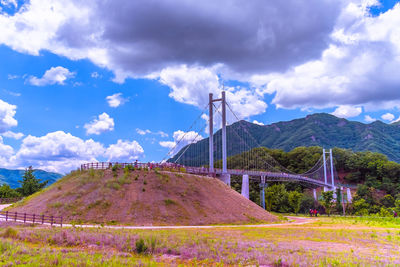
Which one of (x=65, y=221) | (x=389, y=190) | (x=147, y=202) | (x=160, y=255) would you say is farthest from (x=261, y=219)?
(x=389, y=190)

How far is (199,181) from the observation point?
4766 centimetres

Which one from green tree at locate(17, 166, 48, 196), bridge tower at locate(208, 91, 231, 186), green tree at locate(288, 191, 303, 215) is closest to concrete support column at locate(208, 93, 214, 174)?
bridge tower at locate(208, 91, 231, 186)

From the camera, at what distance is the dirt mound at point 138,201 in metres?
34.6

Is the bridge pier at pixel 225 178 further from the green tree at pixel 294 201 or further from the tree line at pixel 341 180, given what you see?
the green tree at pixel 294 201

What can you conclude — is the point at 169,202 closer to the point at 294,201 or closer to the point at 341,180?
the point at 294,201

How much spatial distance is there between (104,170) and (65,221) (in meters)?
11.6

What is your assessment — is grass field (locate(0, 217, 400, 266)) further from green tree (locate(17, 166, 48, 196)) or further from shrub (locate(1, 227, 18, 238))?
green tree (locate(17, 166, 48, 196))

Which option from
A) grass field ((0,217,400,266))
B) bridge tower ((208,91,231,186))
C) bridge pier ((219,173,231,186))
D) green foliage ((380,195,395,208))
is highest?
bridge tower ((208,91,231,186))

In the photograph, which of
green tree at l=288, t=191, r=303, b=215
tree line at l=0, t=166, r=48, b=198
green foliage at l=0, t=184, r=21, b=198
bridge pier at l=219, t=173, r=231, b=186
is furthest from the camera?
green tree at l=288, t=191, r=303, b=215

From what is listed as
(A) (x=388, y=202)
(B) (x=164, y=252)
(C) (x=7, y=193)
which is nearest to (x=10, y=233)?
(B) (x=164, y=252)

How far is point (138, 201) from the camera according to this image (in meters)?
37.1

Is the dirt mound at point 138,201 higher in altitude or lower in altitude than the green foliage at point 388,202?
higher

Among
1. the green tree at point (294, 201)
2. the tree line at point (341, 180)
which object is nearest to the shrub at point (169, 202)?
the tree line at point (341, 180)

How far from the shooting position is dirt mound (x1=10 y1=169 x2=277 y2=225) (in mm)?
34562
